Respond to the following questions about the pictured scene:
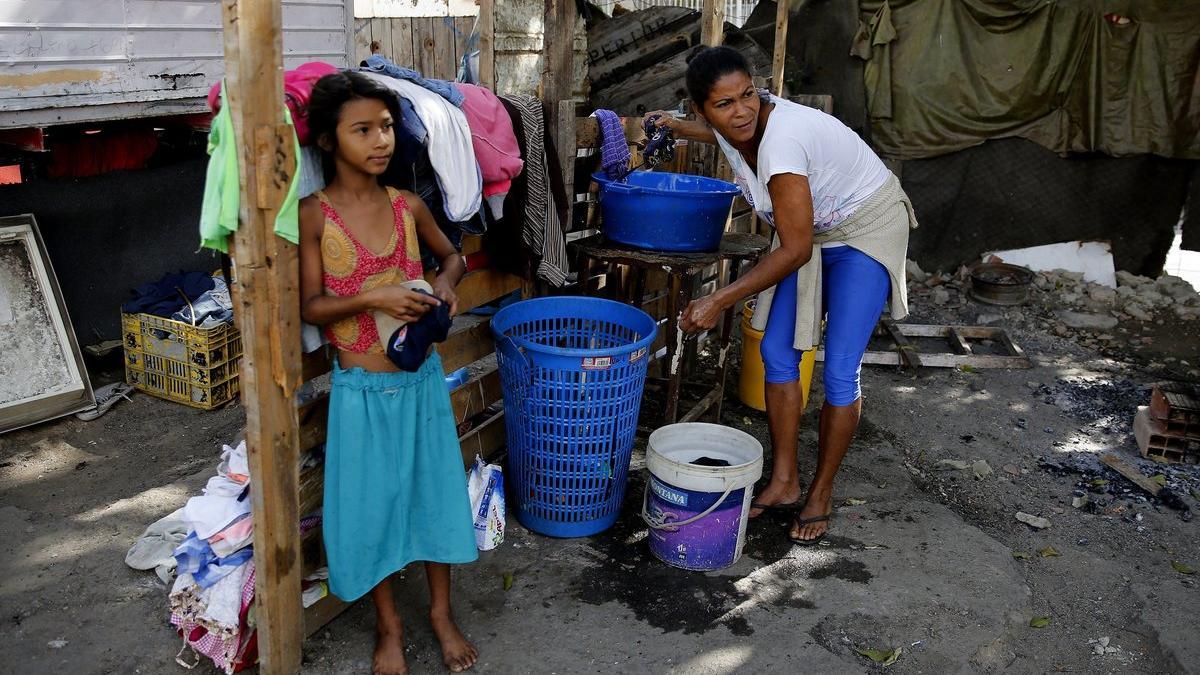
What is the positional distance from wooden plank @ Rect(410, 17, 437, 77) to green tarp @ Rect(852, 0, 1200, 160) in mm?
3876

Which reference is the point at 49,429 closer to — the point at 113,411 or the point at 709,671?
the point at 113,411

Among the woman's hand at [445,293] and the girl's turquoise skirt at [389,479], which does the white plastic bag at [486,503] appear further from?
the woman's hand at [445,293]

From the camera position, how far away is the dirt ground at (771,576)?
10.3 feet

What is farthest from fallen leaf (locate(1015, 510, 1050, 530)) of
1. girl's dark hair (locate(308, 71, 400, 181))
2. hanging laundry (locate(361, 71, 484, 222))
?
girl's dark hair (locate(308, 71, 400, 181))

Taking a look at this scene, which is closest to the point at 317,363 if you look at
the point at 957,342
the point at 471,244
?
the point at 471,244

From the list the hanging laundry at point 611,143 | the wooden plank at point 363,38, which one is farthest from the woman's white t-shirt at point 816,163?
the wooden plank at point 363,38

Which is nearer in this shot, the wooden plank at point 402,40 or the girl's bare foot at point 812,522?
the girl's bare foot at point 812,522

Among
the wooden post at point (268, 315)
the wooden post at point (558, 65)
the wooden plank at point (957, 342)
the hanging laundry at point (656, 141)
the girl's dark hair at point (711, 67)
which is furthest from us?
the wooden plank at point (957, 342)

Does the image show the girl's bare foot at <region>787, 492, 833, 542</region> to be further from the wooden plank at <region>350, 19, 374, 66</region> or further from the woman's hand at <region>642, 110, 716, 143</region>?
the wooden plank at <region>350, 19, 374, 66</region>

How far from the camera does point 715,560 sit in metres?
3.63

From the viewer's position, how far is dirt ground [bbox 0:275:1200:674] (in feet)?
10.3

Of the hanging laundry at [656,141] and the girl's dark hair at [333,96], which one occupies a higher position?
the girl's dark hair at [333,96]

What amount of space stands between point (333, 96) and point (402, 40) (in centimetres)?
623

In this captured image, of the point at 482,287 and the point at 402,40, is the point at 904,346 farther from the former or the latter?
the point at 402,40
